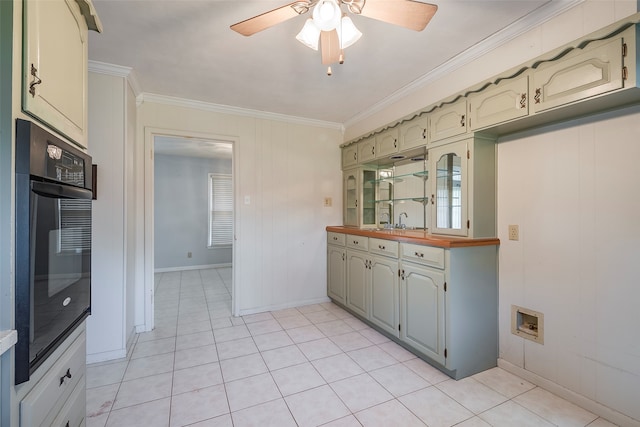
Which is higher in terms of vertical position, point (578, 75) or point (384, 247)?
point (578, 75)

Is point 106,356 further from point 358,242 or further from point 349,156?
point 349,156

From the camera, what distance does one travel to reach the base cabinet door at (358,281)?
3047mm

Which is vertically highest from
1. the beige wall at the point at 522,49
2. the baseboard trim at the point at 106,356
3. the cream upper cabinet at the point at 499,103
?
the beige wall at the point at 522,49

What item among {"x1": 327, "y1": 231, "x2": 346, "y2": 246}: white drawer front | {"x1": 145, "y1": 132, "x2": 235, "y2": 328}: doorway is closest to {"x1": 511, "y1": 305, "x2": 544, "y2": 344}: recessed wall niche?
{"x1": 327, "y1": 231, "x2": 346, "y2": 246}: white drawer front

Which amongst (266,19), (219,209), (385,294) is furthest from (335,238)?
(219,209)

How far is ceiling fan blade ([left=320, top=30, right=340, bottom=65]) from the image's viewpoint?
5.15ft

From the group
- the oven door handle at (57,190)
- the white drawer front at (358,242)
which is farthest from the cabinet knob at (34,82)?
the white drawer front at (358,242)

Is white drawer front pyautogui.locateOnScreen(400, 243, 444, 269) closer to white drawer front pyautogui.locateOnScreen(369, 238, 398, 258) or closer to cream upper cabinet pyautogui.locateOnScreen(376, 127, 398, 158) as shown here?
white drawer front pyautogui.locateOnScreen(369, 238, 398, 258)

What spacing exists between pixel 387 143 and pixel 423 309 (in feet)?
5.51

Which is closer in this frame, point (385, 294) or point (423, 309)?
point (423, 309)

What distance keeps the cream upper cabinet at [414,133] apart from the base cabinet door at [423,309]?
43.5 inches

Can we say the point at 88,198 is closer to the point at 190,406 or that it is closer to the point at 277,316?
the point at 190,406

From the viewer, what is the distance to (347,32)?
1545 millimetres

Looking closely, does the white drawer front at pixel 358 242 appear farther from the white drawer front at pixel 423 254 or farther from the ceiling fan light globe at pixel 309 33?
the ceiling fan light globe at pixel 309 33
